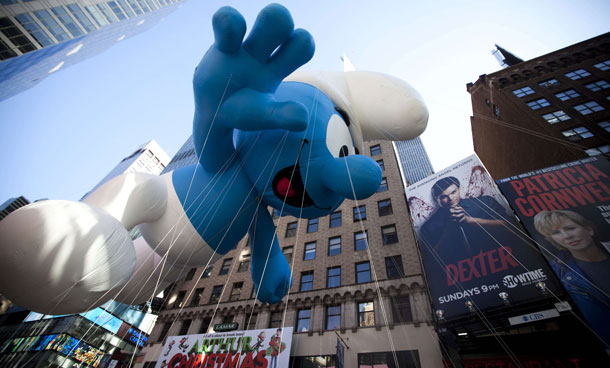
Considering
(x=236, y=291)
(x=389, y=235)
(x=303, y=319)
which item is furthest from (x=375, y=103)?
(x=236, y=291)

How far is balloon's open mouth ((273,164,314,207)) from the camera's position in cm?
303

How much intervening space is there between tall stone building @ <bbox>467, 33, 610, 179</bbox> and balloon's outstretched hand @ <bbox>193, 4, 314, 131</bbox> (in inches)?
749

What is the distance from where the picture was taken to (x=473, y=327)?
365 inches

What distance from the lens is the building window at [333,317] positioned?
1227 centimetres

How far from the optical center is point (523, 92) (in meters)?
20.7

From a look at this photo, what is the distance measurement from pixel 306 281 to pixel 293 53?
13776 mm

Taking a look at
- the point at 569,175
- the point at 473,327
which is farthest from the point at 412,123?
the point at 569,175

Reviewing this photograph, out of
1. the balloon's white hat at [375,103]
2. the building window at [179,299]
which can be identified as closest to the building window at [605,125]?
the balloon's white hat at [375,103]

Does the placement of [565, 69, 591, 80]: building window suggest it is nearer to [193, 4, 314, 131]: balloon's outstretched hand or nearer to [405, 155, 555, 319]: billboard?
[405, 155, 555, 319]: billboard

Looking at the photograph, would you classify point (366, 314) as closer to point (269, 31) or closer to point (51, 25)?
point (269, 31)

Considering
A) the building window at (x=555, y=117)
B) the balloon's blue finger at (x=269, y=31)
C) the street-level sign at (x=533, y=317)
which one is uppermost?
the building window at (x=555, y=117)

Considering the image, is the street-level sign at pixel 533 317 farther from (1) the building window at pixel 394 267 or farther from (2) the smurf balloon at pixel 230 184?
(2) the smurf balloon at pixel 230 184

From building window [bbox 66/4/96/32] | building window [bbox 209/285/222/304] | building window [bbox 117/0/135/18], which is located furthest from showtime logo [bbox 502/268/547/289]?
building window [bbox 117/0/135/18]

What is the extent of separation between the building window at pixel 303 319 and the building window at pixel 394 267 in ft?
14.6
